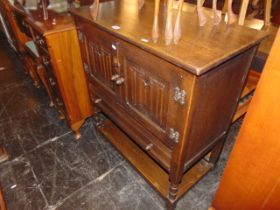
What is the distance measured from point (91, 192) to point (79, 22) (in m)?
1.09

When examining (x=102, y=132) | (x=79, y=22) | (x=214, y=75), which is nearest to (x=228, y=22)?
(x=214, y=75)

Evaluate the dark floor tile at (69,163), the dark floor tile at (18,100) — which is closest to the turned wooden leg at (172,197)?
the dark floor tile at (69,163)

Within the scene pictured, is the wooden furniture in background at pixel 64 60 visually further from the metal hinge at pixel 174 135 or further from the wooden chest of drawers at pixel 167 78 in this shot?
the metal hinge at pixel 174 135

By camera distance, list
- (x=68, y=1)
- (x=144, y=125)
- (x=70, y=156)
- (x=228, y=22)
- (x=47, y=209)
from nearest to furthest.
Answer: (x=228, y=22) → (x=144, y=125) → (x=47, y=209) → (x=70, y=156) → (x=68, y=1)

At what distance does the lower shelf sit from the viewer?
4.61ft

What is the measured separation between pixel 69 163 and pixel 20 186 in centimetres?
35

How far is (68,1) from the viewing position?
1860 millimetres

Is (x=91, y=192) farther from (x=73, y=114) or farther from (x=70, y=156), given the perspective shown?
(x=73, y=114)

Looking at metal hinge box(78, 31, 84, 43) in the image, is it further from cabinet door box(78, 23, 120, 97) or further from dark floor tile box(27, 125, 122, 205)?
dark floor tile box(27, 125, 122, 205)

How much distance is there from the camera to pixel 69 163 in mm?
1662

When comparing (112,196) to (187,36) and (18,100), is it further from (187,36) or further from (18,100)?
(18,100)

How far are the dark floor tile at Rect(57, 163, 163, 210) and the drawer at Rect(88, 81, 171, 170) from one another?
41 centimetres

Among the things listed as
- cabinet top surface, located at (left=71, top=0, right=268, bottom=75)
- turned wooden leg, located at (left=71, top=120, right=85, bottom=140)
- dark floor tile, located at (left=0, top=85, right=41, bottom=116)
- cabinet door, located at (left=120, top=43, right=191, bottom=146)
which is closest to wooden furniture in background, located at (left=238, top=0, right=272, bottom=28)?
cabinet top surface, located at (left=71, top=0, right=268, bottom=75)

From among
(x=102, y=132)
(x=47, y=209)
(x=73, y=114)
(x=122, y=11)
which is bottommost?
(x=47, y=209)
